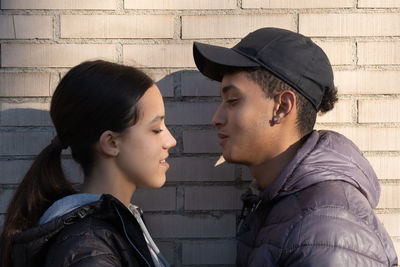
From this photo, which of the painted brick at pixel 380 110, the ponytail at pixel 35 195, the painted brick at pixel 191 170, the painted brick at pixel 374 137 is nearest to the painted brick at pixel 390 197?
the painted brick at pixel 374 137

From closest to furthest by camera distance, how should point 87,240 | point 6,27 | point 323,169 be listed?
point 87,240 → point 323,169 → point 6,27

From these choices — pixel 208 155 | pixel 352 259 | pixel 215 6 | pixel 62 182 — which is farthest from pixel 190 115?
pixel 352 259

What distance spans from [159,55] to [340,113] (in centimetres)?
97

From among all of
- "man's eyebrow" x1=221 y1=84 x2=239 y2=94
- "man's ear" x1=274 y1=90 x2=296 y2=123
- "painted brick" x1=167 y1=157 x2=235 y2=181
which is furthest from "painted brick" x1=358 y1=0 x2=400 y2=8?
"painted brick" x1=167 y1=157 x2=235 y2=181

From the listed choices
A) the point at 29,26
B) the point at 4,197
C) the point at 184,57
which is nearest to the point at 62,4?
the point at 29,26

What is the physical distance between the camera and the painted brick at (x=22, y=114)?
7.25ft

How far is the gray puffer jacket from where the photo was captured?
1.49 metres

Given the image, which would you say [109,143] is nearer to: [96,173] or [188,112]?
[96,173]

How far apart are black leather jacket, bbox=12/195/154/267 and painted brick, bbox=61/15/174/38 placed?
946 mm

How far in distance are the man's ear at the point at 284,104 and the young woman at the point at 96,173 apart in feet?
1.58

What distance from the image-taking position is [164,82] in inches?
88.1

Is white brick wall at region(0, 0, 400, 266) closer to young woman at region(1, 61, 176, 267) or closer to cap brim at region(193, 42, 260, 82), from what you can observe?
cap brim at region(193, 42, 260, 82)

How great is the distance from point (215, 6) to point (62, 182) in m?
1.14

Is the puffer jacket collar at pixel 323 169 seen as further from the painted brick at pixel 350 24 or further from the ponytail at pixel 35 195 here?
the ponytail at pixel 35 195
